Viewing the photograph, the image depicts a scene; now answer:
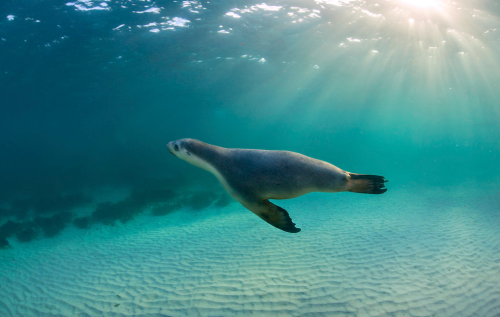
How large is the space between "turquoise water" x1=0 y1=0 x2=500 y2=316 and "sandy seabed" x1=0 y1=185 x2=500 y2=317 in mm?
42

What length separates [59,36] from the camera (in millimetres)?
12375

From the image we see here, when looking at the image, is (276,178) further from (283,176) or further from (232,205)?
(232,205)

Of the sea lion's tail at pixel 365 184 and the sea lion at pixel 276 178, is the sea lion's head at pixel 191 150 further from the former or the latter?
the sea lion's tail at pixel 365 184

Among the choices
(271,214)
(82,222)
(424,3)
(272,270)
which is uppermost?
(424,3)

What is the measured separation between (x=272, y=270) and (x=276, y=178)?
438 centimetres

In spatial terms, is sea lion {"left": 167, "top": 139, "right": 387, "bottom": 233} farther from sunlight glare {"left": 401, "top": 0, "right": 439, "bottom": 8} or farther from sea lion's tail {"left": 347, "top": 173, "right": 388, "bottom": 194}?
sunlight glare {"left": 401, "top": 0, "right": 439, "bottom": 8}

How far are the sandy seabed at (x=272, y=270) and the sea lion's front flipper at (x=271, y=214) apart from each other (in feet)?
9.18

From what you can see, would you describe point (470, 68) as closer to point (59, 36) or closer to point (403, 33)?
point (403, 33)

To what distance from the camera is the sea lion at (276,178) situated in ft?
4.84

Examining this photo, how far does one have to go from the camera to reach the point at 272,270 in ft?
16.9

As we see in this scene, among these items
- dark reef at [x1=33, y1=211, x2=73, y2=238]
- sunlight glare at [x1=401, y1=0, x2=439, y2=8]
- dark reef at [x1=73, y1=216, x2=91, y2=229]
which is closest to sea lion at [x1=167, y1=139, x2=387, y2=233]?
dark reef at [x1=73, y1=216, x2=91, y2=229]

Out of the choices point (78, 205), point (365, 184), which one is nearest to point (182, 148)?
point (365, 184)

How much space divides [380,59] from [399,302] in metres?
21.8

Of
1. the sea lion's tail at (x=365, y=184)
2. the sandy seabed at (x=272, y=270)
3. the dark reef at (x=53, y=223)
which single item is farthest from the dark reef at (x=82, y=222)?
the sea lion's tail at (x=365, y=184)
